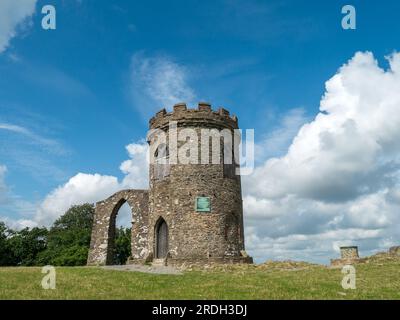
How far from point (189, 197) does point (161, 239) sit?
3.36 metres

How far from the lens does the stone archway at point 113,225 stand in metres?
25.3

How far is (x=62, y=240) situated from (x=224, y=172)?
29446mm

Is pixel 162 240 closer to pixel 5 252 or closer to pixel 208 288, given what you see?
pixel 208 288

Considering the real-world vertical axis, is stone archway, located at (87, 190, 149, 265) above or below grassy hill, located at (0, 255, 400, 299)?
above

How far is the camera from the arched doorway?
23984 millimetres

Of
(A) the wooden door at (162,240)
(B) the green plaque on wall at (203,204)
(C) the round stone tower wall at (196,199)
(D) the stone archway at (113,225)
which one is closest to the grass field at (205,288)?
(C) the round stone tower wall at (196,199)

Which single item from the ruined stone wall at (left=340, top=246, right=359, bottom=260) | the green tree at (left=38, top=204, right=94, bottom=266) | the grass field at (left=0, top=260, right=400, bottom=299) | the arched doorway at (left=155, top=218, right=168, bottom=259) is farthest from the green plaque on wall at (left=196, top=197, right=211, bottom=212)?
the green tree at (left=38, top=204, right=94, bottom=266)

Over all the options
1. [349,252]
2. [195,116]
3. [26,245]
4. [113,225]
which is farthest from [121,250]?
[349,252]

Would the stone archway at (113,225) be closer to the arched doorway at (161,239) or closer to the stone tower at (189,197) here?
the stone tower at (189,197)

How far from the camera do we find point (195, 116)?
24172 mm

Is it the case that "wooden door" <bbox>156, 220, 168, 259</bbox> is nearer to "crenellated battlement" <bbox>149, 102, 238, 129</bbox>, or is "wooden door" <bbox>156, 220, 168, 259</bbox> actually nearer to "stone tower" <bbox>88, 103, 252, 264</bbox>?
"stone tower" <bbox>88, 103, 252, 264</bbox>

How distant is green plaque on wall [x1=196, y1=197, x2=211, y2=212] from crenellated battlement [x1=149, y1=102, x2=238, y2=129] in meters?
4.60
